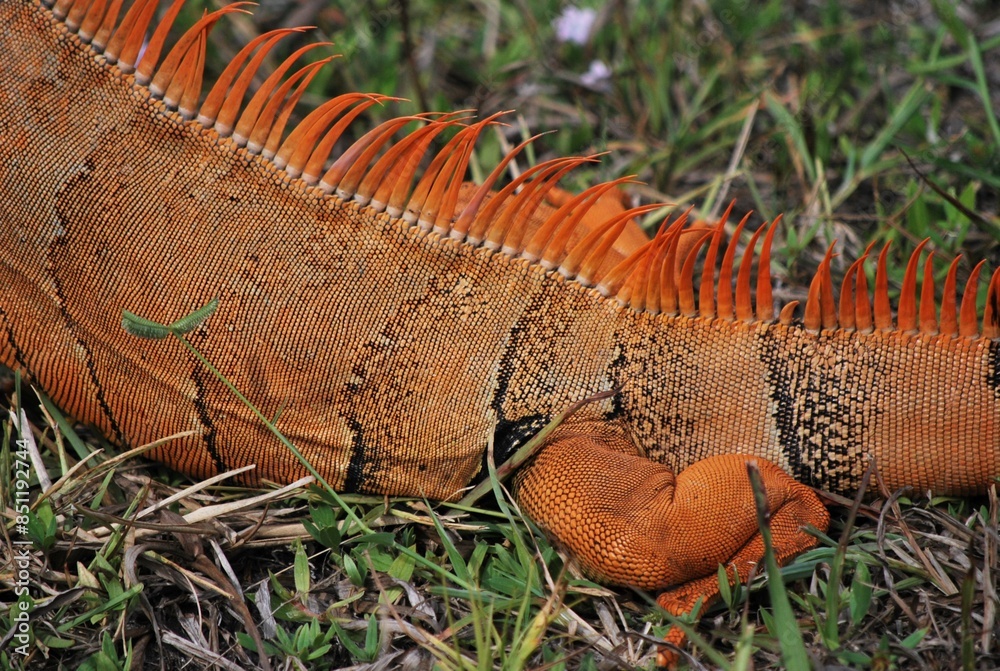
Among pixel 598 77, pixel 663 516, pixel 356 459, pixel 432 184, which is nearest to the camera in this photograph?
pixel 663 516

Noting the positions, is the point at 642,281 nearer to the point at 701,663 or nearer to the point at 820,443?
the point at 820,443

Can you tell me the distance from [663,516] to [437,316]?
0.95m

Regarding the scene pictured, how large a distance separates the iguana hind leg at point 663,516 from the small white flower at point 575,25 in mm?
2759

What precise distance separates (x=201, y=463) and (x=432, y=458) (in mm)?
827

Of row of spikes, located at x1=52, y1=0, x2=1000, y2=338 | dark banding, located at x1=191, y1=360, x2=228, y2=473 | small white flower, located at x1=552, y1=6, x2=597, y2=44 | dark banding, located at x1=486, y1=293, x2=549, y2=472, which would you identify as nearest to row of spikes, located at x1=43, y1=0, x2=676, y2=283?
row of spikes, located at x1=52, y1=0, x2=1000, y2=338

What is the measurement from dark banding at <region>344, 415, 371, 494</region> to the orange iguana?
0.06ft

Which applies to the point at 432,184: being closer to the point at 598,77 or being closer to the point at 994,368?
the point at 994,368

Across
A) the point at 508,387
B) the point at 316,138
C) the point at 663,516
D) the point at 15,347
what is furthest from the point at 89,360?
the point at 663,516

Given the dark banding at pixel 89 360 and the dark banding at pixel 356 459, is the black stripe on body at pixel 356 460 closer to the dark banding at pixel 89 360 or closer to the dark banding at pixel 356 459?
the dark banding at pixel 356 459

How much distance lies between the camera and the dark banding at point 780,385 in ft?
9.52

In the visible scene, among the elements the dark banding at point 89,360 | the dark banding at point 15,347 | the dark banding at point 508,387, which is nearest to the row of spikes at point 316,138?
the dark banding at point 508,387

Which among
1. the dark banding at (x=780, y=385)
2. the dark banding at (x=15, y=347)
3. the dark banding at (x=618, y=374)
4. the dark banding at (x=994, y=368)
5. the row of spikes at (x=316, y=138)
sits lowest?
the dark banding at (x=15, y=347)

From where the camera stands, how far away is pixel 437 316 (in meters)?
2.86

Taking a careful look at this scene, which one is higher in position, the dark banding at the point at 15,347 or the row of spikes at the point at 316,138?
the row of spikes at the point at 316,138
